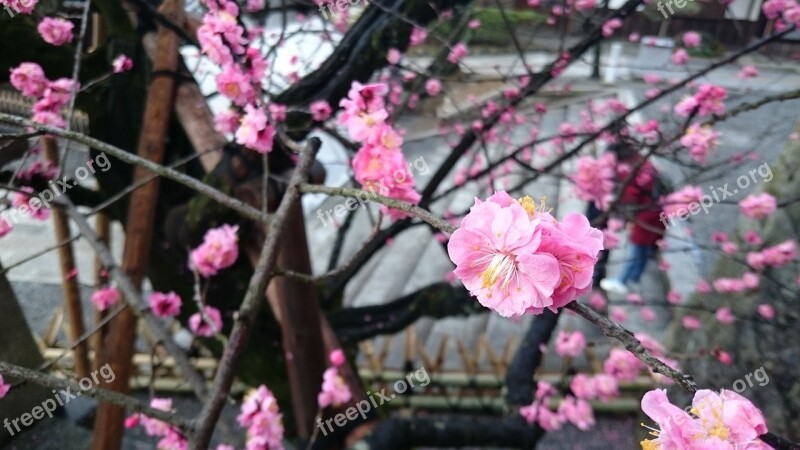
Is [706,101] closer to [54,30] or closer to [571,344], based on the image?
[571,344]

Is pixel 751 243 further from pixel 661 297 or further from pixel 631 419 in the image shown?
pixel 661 297

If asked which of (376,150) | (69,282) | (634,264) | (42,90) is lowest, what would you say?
(634,264)

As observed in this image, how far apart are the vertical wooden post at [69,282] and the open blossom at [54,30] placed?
0.48 metres

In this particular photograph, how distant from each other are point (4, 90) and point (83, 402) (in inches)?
42.5

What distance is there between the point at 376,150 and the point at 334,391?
885mm

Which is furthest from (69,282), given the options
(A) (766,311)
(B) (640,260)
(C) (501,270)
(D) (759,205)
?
(B) (640,260)

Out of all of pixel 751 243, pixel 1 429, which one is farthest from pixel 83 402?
pixel 751 243

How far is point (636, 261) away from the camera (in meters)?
5.13

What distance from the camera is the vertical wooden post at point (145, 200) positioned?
1746 mm

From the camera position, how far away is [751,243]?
3.44 meters

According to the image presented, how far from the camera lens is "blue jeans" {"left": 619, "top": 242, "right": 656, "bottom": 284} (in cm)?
500

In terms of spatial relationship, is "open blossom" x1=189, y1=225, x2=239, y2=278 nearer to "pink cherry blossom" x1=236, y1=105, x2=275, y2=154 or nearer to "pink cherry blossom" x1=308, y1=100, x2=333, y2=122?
"pink cherry blossom" x1=236, y1=105, x2=275, y2=154

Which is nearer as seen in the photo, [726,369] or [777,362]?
[777,362]

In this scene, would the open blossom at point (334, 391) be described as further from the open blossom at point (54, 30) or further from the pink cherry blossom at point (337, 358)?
the open blossom at point (54, 30)
